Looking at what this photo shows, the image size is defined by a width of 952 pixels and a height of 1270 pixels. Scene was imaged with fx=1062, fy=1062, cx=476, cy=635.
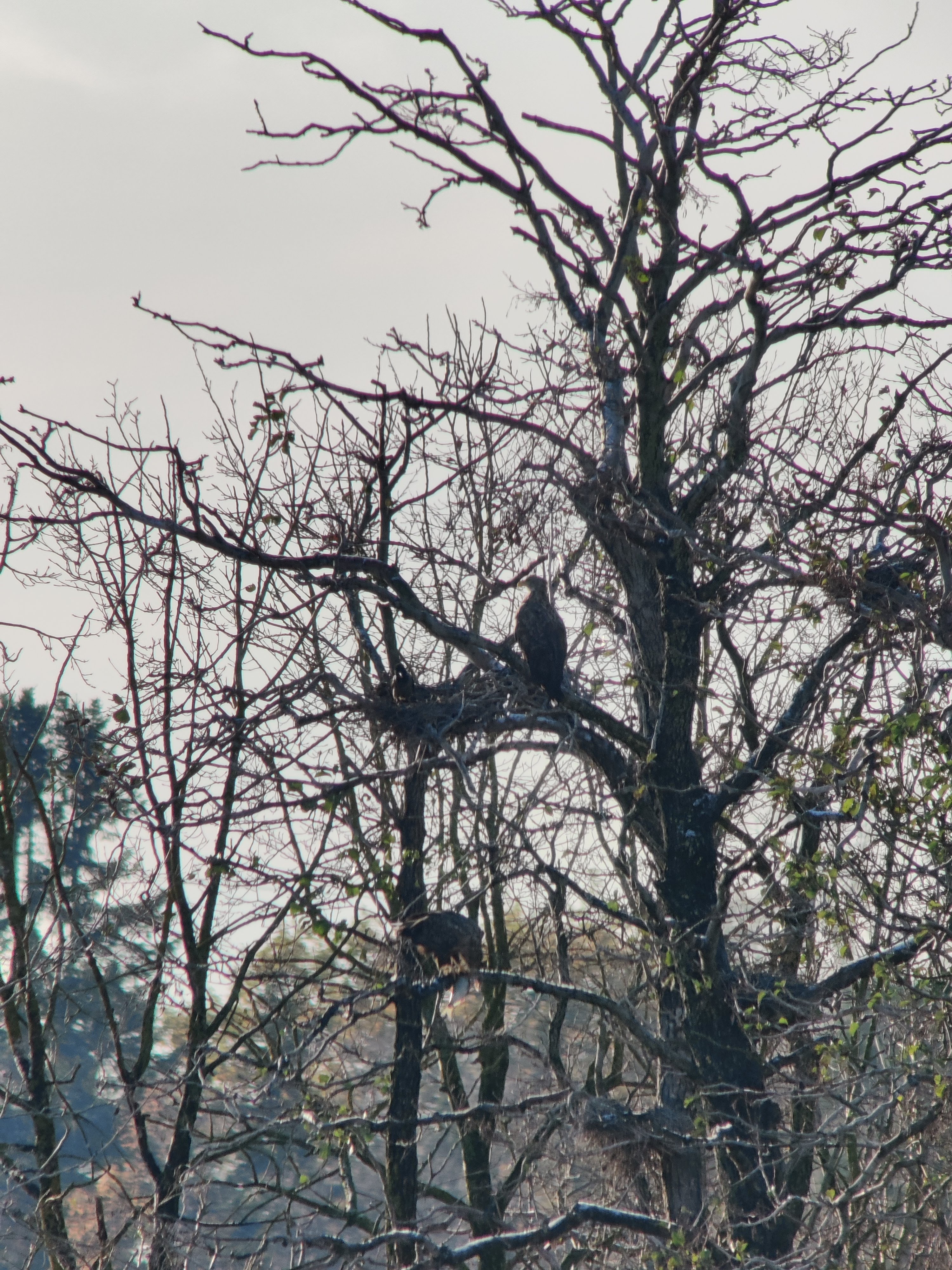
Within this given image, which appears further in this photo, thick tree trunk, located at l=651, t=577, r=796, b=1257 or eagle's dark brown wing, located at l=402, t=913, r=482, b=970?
eagle's dark brown wing, located at l=402, t=913, r=482, b=970

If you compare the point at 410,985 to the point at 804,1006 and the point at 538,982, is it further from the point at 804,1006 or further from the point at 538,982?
the point at 804,1006

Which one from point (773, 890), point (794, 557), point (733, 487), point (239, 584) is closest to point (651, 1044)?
point (773, 890)

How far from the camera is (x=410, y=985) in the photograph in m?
7.05

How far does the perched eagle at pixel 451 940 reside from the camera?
7090mm

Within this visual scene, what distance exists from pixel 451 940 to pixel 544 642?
226cm

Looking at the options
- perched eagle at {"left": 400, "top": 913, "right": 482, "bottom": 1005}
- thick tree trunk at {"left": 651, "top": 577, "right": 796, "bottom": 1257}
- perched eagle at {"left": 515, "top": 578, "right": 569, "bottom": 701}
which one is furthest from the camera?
perched eagle at {"left": 400, "top": 913, "right": 482, "bottom": 1005}

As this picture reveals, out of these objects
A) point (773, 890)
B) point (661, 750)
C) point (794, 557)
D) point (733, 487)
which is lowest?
point (773, 890)

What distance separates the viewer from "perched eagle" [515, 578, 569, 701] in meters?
6.20

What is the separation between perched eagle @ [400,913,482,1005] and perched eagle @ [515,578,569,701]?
1.80 metres

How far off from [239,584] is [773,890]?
4.38 metres

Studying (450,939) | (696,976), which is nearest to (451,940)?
(450,939)

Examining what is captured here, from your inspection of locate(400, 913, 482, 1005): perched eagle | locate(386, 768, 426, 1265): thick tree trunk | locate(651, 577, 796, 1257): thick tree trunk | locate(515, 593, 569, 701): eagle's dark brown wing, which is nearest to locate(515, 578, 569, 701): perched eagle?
locate(515, 593, 569, 701): eagle's dark brown wing

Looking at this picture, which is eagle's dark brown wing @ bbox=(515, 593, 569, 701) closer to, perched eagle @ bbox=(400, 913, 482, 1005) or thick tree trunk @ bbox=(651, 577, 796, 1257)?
thick tree trunk @ bbox=(651, 577, 796, 1257)

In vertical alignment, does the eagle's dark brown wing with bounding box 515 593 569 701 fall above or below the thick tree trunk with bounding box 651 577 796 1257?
above
